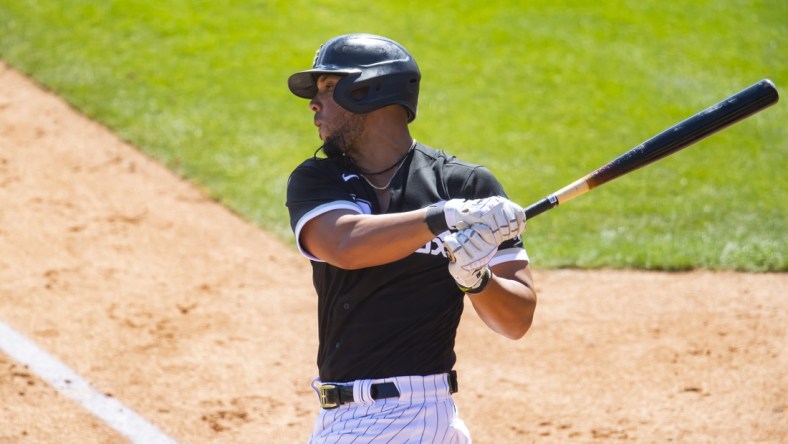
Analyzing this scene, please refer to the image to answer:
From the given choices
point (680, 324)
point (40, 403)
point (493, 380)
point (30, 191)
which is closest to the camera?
point (40, 403)

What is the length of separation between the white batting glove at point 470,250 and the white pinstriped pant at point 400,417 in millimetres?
520

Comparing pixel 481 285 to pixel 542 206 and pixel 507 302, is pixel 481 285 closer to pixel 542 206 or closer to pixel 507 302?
pixel 507 302

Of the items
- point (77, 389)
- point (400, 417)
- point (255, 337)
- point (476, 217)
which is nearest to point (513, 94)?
point (255, 337)

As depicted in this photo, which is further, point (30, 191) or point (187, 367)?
point (30, 191)

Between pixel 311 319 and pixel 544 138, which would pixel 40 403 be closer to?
pixel 311 319

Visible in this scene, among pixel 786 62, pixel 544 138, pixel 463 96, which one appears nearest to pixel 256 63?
pixel 463 96

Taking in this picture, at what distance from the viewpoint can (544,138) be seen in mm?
10055

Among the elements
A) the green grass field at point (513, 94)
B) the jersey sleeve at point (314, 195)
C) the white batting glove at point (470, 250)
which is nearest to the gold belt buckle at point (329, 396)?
the jersey sleeve at point (314, 195)

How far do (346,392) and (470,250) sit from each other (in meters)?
0.74

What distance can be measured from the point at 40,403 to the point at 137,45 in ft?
22.4

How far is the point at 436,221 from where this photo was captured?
2.91 metres

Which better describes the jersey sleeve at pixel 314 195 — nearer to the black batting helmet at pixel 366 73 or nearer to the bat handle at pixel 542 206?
the black batting helmet at pixel 366 73

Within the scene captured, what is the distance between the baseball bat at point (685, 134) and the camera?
126 inches

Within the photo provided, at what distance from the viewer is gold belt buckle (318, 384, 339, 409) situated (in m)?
3.31
